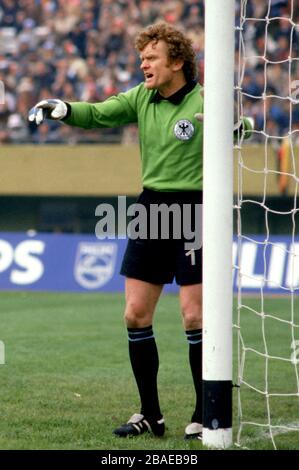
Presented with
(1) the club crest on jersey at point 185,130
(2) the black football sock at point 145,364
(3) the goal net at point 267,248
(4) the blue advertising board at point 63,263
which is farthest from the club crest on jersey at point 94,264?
(1) the club crest on jersey at point 185,130

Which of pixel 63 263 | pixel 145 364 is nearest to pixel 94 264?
pixel 63 263

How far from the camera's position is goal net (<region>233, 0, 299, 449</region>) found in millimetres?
5645

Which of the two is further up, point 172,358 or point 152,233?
point 152,233

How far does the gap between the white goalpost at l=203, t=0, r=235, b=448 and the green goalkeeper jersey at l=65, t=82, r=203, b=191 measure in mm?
473

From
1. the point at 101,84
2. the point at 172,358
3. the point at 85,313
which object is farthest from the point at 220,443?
the point at 101,84

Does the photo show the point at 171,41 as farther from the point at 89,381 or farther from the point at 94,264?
the point at 94,264

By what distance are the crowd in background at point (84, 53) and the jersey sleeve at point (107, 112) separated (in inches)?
525

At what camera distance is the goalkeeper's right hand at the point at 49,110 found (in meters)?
5.41

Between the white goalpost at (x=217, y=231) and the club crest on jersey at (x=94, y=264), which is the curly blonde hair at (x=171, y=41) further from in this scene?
the club crest on jersey at (x=94, y=264)

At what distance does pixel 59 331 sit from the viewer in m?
10.6

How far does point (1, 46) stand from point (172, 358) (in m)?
13.9

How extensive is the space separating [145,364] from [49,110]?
1.48 metres

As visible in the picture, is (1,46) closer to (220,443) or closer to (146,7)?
(146,7)

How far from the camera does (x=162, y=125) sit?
5594mm
